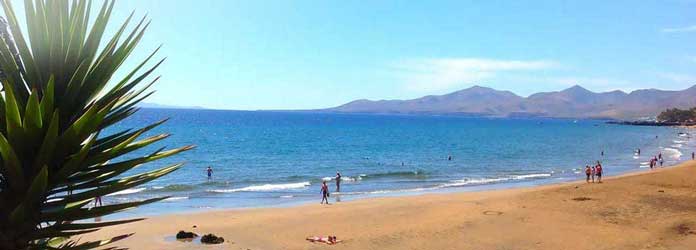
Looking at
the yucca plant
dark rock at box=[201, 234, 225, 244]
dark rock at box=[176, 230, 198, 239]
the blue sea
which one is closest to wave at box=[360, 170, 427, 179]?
the blue sea

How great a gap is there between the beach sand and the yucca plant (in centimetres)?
1475

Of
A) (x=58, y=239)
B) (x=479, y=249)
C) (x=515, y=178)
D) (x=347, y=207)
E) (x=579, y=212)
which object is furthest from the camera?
(x=515, y=178)

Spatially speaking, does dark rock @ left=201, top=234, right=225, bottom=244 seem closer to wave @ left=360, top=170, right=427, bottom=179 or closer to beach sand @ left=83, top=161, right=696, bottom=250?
beach sand @ left=83, top=161, right=696, bottom=250

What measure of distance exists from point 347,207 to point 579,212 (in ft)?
30.3

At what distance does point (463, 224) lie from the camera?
20469 millimetres

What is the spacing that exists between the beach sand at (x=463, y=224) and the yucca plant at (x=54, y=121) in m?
14.8

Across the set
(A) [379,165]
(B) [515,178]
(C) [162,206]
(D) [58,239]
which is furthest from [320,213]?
(A) [379,165]

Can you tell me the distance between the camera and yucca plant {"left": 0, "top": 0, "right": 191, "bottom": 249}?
2.34 metres

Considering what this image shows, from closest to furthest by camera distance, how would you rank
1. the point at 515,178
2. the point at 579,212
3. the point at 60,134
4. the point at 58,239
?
1. the point at 60,134
2. the point at 58,239
3. the point at 579,212
4. the point at 515,178

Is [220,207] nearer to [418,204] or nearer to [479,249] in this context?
[418,204]

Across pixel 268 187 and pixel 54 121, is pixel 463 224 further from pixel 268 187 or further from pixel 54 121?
pixel 54 121

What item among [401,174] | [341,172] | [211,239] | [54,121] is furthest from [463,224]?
[341,172]

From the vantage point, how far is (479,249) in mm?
16734

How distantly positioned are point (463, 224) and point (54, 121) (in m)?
19.2
